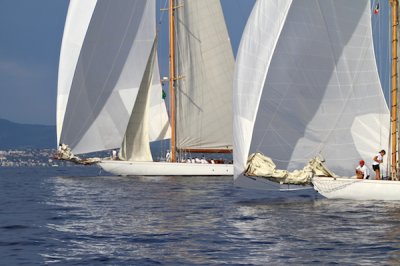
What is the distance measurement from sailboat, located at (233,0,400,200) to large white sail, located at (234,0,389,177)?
0.04m

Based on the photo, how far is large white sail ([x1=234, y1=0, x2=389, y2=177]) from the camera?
31969mm

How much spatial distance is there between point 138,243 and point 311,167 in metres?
10.9

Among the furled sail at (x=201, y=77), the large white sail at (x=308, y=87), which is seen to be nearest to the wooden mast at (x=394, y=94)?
the large white sail at (x=308, y=87)

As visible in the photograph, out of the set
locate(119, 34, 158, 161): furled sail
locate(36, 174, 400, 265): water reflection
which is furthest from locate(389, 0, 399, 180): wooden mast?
locate(119, 34, 158, 161): furled sail

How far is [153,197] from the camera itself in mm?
40500

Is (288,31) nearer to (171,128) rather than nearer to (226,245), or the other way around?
(226,245)

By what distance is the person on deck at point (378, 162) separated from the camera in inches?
1304

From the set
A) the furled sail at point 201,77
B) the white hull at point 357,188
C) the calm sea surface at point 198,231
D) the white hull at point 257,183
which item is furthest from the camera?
the furled sail at point 201,77

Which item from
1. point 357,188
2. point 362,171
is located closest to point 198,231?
point 357,188

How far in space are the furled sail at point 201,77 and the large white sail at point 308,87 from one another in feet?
80.4

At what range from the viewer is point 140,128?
187ft

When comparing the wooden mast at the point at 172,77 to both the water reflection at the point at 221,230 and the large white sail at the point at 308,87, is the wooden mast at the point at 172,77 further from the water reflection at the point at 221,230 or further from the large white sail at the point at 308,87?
the large white sail at the point at 308,87

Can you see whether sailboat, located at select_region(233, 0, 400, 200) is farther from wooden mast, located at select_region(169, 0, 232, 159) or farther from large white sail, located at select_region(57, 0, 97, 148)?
large white sail, located at select_region(57, 0, 97, 148)

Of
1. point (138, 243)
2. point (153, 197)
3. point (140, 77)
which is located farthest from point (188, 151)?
point (138, 243)
